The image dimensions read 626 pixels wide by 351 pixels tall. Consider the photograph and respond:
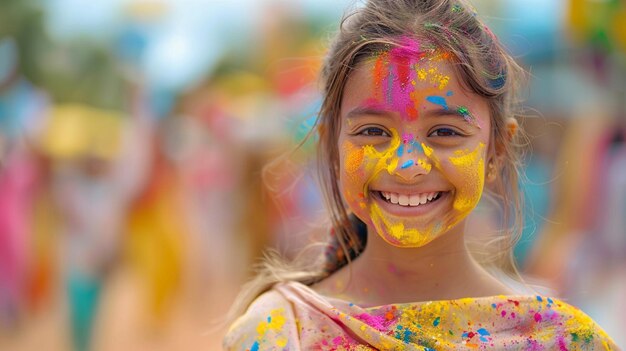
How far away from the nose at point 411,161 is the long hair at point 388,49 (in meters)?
0.20

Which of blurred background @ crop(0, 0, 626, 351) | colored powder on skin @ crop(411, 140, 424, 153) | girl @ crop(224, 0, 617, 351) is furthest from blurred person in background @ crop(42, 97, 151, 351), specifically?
colored powder on skin @ crop(411, 140, 424, 153)

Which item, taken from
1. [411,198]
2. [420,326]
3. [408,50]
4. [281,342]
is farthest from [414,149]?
[281,342]

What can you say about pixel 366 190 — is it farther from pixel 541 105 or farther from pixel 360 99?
pixel 541 105

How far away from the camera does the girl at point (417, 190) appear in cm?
227

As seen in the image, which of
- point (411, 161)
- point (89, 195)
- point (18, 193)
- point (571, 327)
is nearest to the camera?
point (411, 161)

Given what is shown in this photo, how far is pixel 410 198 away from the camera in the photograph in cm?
226

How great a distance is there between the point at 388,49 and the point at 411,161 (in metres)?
0.28

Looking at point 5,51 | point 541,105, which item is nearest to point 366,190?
point 5,51

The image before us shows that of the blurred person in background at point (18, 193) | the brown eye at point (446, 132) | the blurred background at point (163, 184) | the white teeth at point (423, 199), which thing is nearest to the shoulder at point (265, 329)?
the white teeth at point (423, 199)

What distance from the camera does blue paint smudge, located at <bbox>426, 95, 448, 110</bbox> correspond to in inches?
89.3

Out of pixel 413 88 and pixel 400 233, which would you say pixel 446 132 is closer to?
pixel 413 88

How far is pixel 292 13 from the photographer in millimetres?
12555

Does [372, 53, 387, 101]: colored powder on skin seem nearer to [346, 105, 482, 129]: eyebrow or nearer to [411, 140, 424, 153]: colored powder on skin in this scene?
[346, 105, 482, 129]: eyebrow

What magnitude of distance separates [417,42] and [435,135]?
0.22 m
